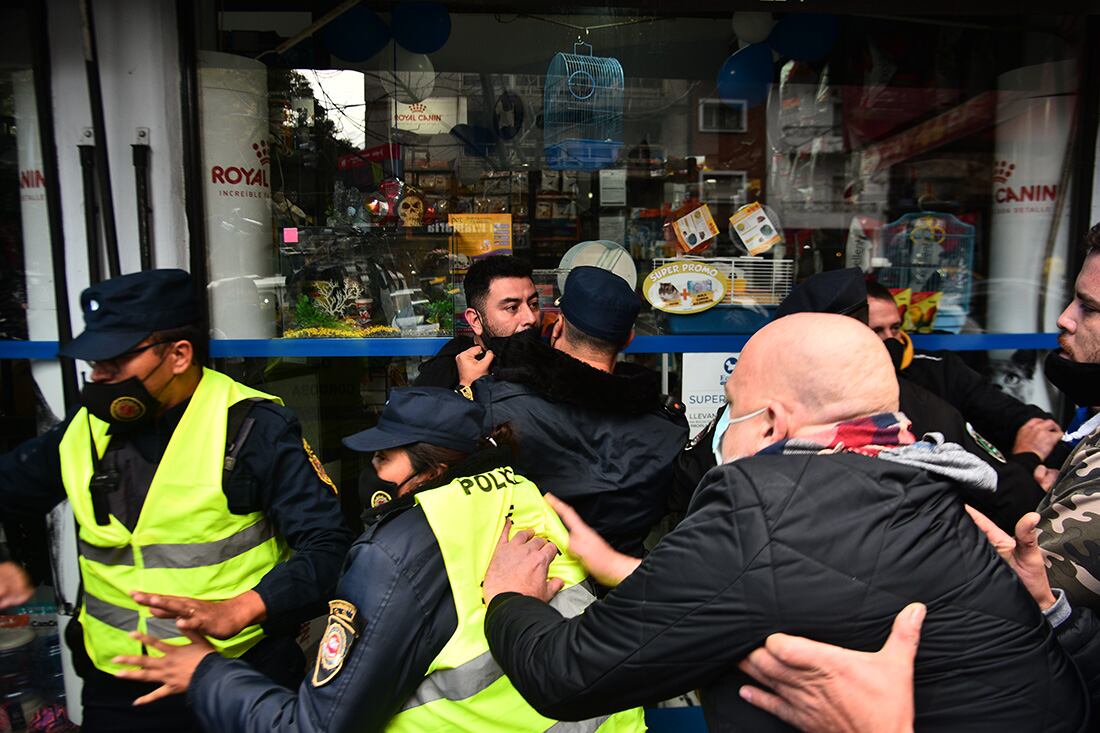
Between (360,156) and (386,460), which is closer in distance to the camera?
(386,460)

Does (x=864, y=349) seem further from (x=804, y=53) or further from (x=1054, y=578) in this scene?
(x=804, y=53)

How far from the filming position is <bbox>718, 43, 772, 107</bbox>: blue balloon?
14.6 ft

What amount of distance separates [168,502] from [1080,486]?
2307mm

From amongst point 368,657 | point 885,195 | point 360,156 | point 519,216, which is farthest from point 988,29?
point 368,657

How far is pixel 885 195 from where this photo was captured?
4.76 metres

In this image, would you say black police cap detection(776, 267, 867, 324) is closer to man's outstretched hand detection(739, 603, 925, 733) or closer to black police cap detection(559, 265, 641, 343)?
black police cap detection(559, 265, 641, 343)

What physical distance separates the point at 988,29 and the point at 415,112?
3269 millimetres

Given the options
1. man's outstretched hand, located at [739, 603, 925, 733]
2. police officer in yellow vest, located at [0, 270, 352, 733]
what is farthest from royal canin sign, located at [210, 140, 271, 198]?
man's outstretched hand, located at [739, 603, 925, 733]

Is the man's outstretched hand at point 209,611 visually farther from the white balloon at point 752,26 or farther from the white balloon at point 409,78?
the white balloon at point 752,26

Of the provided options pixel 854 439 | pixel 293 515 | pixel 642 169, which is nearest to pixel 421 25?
pixel 642 169

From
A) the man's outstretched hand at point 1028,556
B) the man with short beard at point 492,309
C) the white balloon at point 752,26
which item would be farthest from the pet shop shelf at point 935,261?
the man's outstretched hand at point 1028,556

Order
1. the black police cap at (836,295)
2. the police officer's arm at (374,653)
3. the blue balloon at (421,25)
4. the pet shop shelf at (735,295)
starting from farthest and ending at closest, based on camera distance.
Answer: the pet shop shelf at (735,295) → the blue balloon at (421,25) → the black police cap at (836,295) → the police officer's arm at (374,653)

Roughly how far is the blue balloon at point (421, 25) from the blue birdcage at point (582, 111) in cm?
65

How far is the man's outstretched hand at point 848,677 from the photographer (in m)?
1.18
